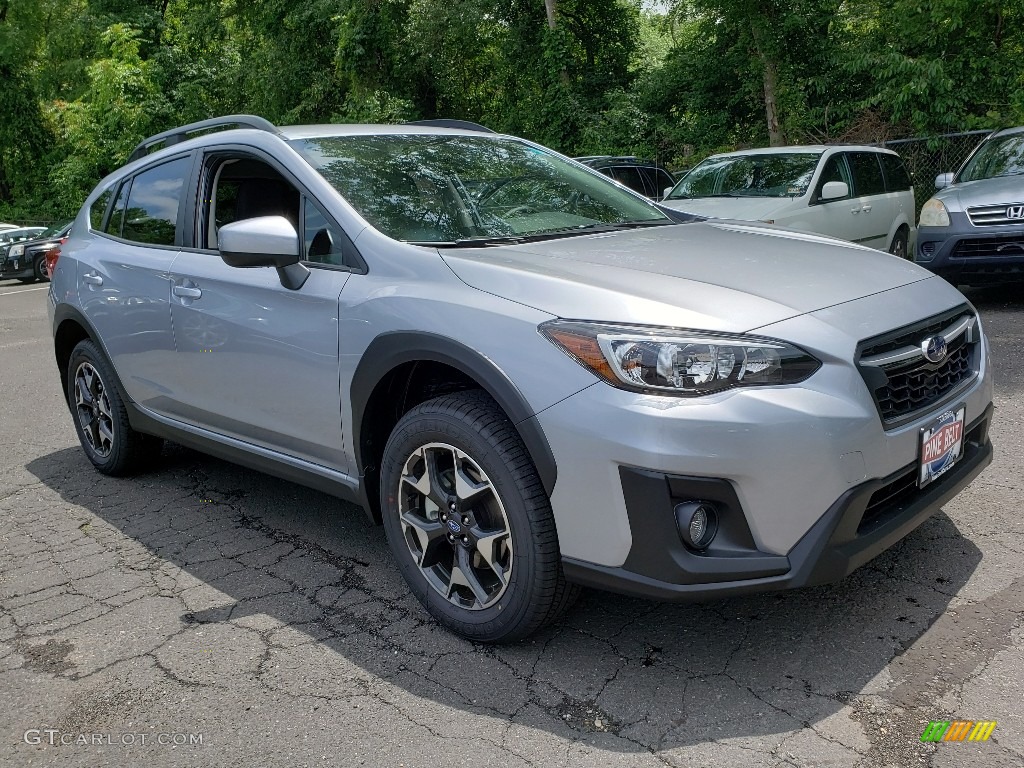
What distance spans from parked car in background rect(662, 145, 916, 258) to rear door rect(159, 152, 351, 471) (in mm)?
5813

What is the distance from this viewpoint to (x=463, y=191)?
12.3ft

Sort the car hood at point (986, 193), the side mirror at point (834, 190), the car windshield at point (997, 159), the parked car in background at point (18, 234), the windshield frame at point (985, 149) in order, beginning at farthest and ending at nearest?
1. the parked car in background at point (18, 234)
2. the side mirror at point (834, 190)
3. the windshield frame at point (985, 149)
4. the car windshield at point (997, 159)
5. the car hood at point (986, 193)

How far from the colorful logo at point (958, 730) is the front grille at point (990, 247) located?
644 cm

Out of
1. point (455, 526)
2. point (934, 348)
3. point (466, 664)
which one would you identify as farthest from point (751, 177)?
point (466, 664)

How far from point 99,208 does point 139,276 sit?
1037mm

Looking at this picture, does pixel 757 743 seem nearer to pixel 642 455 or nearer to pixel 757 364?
pixel 642 455

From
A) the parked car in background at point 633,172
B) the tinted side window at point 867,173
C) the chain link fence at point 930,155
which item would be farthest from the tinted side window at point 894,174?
the parked car in background at point 633,172

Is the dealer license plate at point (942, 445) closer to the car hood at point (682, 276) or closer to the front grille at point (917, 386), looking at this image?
the front grille at point (917, 386)

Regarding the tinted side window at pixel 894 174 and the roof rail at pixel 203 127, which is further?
the tinted side window at pixel 894 174

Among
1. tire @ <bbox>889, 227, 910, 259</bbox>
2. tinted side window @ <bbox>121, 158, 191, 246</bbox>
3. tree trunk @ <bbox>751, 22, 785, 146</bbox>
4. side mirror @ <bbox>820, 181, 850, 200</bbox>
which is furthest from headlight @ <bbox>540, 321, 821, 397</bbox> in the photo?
tree trunk @ <bbox>751, 22, 785, 146</bbox>

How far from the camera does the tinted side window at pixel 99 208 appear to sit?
17.0ft

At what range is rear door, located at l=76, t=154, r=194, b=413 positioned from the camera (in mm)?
4383

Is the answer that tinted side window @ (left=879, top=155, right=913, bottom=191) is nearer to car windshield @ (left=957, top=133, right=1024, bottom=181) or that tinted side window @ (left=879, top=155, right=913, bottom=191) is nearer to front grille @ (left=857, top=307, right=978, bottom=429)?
car windshield @ (left=957, top=133, right=1024, bottom=181)

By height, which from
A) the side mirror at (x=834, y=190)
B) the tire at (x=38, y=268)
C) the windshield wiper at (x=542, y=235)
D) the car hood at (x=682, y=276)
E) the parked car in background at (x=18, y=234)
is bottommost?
the tire at (x=38, y=268)
